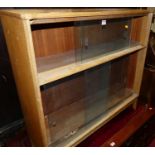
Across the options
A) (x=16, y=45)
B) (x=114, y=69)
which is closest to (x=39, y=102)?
(x=16, y=45)

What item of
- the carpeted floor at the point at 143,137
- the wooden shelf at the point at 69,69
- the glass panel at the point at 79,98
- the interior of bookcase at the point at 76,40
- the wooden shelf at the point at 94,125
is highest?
the interior of bookcase at the point at 76,40

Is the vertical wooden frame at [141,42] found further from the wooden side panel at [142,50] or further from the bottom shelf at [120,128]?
the bottom shelf at [120,128]

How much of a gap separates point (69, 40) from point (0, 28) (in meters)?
0.48

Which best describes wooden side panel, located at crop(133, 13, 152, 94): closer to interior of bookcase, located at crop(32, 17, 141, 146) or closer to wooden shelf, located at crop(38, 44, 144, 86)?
interior of bookcase, located at crop(32, 17, 141, 146)

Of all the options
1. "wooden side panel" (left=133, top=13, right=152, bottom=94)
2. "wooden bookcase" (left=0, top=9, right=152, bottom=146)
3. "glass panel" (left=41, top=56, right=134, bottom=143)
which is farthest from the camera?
"wooden side panel" (left=133, top=13, right=152, bottom=94)

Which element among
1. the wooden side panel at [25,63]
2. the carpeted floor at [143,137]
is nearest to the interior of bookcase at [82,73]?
the wooden side panel at [25,63]

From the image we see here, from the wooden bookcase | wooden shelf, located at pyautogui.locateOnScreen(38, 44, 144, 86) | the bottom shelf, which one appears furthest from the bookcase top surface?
the bottom shelf

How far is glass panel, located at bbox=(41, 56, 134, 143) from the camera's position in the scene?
1279 mm

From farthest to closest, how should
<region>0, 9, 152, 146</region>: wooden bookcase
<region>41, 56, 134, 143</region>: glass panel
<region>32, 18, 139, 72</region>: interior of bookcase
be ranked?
<region>41, 56, 134, 143</region>: glass panel
<region>32, 18, 139, 72</region>: interior of bookcase
<region>0, 9, 152, 146</region>: wooden bookcase

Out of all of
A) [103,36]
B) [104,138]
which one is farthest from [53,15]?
[104,138]

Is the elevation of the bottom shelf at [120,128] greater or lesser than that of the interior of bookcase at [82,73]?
lesser

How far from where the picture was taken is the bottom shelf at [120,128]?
1442 millimetres

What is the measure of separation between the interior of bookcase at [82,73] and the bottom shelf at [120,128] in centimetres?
16
